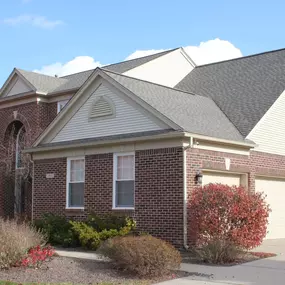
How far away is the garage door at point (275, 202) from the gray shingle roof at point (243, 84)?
2.44 meters

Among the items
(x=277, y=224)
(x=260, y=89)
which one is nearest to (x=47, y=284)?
(x=277, y=224)

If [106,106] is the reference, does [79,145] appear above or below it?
below

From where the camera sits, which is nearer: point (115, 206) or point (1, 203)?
point (115, 206)

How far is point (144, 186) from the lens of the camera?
608 inches

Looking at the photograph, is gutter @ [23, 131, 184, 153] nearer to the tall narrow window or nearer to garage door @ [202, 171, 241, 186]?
garage door @ [202, 171, 241, 186]

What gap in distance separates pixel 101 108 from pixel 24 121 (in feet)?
25.8

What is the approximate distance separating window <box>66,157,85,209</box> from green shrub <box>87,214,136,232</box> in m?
1.71

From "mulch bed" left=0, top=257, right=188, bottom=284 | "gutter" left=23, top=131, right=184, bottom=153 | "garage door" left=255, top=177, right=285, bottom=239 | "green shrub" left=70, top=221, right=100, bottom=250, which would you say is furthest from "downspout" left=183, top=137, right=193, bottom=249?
"garage door" left=255, top=177, right=285, bottom=239

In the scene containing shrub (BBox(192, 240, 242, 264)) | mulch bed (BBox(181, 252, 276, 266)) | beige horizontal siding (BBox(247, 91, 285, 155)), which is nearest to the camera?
shrub (BBox(192, 240, 242, 264))

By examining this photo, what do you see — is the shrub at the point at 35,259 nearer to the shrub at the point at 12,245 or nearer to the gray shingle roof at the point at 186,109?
the shrub at the point at 12,245

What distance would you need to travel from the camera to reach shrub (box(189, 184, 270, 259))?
12.9 metres

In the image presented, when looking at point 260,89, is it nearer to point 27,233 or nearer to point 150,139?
point 150,139

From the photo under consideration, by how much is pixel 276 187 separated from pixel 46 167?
873 cm

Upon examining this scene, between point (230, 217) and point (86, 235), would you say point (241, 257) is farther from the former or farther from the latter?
point (86, 235)
